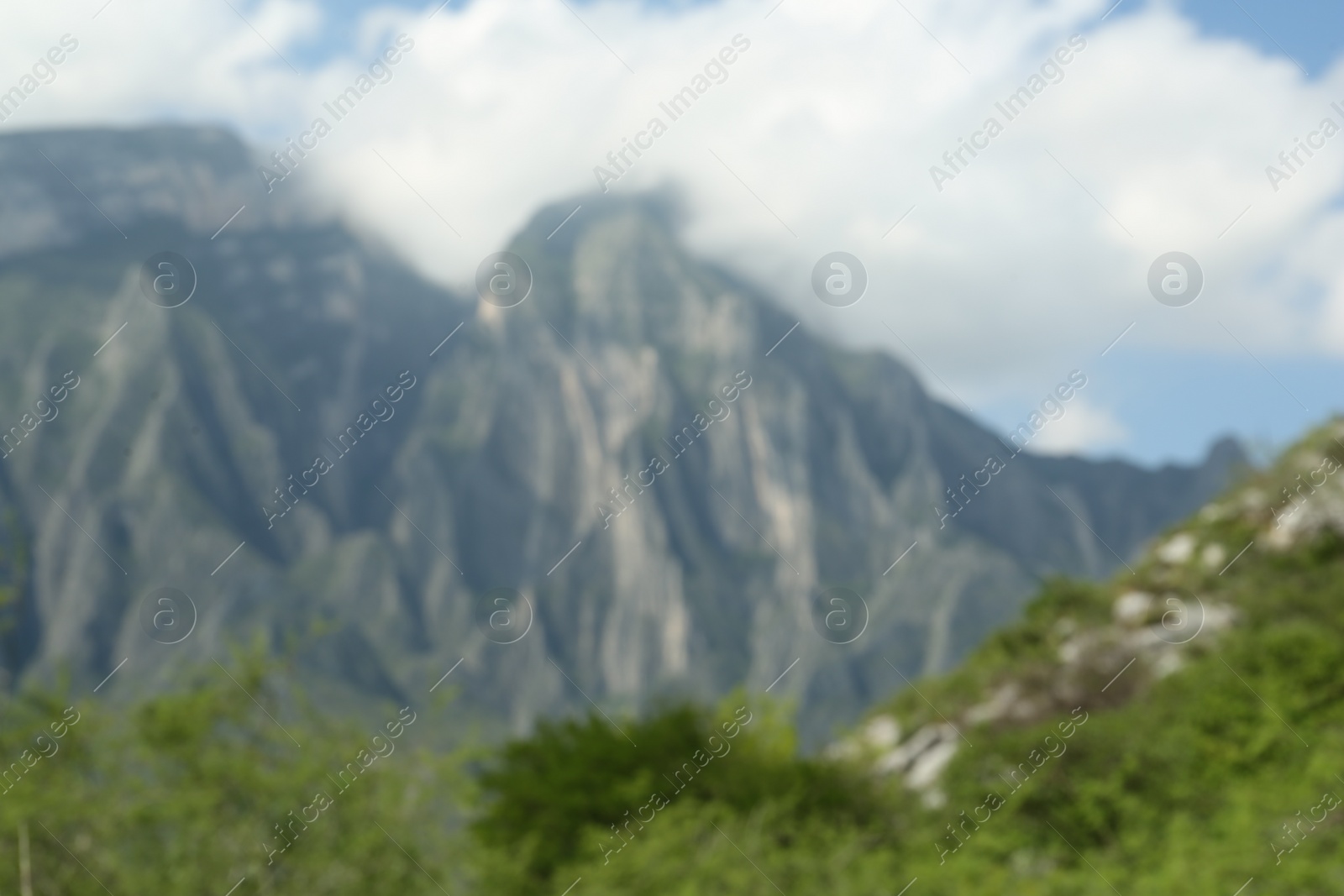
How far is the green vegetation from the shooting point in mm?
11188

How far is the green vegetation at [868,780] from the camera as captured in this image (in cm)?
1119

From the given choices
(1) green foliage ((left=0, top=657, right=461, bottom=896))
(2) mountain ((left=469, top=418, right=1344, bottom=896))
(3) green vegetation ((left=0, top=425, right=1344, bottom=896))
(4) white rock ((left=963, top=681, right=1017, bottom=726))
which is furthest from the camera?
(4) white rock ((left=963, top=681, right=1017, bottom=726))

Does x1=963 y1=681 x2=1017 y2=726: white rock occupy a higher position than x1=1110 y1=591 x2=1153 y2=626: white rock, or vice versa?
x1=963 y1=681 x2=1017 y2=726: white rock

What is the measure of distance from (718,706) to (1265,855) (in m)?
11.2

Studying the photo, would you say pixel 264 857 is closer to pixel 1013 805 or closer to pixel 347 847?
pixel 347 847

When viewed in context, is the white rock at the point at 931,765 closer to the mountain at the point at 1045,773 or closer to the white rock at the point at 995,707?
the mountain at the point at 1045,773

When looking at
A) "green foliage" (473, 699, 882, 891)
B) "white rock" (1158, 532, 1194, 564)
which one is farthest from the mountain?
"white rock" (1158, 532, 1194, 564)

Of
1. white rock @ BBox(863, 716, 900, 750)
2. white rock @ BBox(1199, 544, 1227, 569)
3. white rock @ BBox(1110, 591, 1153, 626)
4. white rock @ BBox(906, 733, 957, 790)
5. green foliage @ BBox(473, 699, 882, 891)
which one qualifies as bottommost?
white rock @ BBox(1199, 544, 1227, 569)

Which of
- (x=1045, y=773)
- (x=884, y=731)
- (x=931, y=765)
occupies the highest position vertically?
(x=1045, y=773)

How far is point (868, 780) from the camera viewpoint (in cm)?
2008

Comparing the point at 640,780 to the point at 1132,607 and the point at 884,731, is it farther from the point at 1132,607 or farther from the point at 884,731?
the point at 1132,607

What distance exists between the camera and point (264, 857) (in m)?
10.8

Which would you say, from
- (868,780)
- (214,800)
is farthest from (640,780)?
(214,800)

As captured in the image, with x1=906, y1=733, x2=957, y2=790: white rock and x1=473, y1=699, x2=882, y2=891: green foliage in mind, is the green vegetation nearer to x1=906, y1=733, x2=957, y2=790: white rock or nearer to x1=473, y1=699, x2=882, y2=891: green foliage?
x1=473, y1=699, x2=882, y2=891: green foliage
